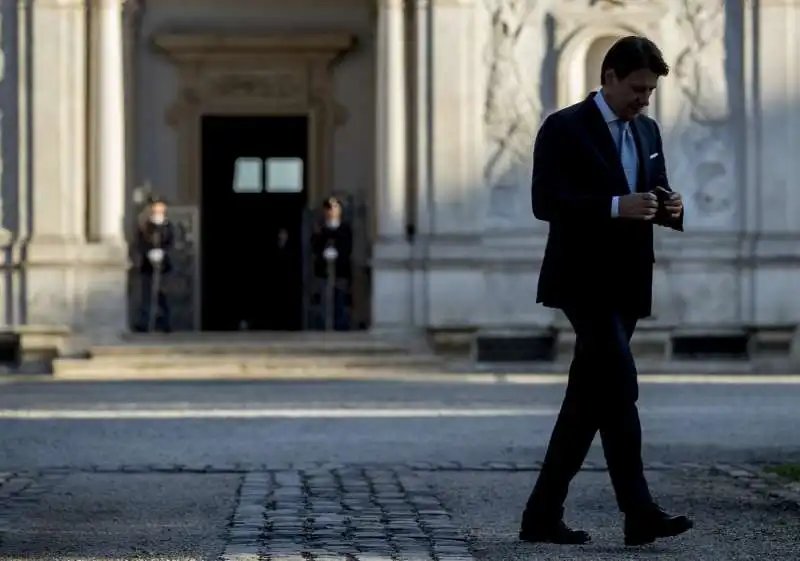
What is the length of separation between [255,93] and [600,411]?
19808 mm

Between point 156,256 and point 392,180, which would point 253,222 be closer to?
point 156,256

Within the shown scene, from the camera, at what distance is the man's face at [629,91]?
301 inches

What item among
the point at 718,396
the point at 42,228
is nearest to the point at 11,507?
the point at 718,396

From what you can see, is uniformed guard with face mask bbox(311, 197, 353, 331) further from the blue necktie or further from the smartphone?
the smartphone

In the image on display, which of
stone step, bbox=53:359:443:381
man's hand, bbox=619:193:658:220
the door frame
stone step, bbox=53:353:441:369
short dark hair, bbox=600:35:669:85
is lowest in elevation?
stone step, bbox=53:359:443:381

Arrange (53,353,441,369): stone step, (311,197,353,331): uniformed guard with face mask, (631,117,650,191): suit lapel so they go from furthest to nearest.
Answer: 1. (311,197,353,331): uniformed guard with face mask
2. (53,353,441,369): stone step
3. (631,117,650,191): suit lapel

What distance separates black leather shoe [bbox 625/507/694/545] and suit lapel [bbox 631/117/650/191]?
121 centimetres

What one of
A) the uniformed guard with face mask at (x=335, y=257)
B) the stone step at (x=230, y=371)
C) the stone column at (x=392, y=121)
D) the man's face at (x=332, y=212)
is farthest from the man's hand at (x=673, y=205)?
the man's face at (x=332, y=212)

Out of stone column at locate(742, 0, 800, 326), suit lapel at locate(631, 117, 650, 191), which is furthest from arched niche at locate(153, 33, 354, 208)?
suit lapel at locate(631, 117, 650, 191)

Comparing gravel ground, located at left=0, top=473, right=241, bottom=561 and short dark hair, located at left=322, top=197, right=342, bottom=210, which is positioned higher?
short dark hair, located at left=322, top=197, right=342, bottom=210

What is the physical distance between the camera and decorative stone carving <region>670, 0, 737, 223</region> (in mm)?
24578

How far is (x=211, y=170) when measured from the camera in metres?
27.5

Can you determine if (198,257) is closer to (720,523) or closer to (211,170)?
(211,170)

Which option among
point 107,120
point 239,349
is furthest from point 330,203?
point 239,349
